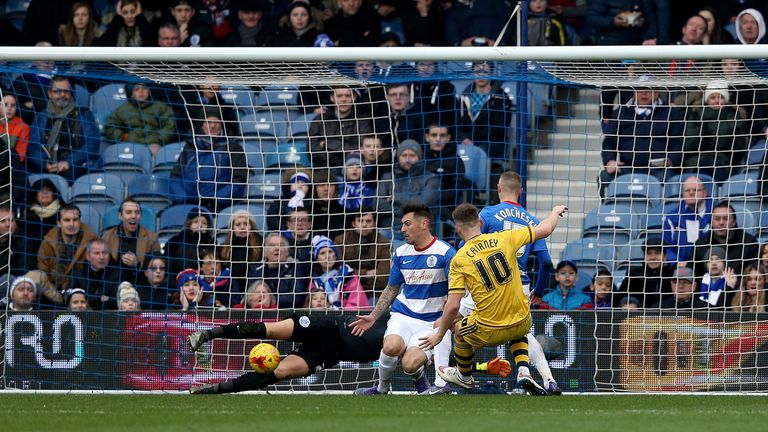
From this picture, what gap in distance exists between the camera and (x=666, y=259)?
1232 cm

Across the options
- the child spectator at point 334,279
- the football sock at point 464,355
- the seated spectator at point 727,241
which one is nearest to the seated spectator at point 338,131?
the child spectator at point 334,279

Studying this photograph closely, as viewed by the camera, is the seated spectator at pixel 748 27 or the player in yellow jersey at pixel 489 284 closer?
the player in yellow jersey at pixel 489 284

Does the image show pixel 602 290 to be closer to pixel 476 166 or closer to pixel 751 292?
pixel 751 292

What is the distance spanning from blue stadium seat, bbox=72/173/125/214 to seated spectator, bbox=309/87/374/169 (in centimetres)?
228

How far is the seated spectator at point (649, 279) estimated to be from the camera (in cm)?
1198

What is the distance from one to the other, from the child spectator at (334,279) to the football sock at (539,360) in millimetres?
2322

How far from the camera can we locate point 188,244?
1277cm

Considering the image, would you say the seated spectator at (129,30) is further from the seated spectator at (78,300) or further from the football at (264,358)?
the football at (264,358)

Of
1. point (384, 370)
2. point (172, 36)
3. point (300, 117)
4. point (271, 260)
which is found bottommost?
point (384, 370)

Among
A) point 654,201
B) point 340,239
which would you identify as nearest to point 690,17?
point 654,201

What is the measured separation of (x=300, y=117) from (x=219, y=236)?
2327 mm

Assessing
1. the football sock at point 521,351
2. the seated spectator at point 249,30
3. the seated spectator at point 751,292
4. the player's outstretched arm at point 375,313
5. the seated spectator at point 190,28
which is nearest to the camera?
the football sock at point 521,351

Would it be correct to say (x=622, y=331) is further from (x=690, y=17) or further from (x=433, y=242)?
(x=690, y=17)

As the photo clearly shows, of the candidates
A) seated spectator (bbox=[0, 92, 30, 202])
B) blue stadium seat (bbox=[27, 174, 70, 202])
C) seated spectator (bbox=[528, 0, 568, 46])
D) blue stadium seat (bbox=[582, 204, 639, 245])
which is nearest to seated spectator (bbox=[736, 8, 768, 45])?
seated spectator (bbox=[528, 0, 568, 46])
